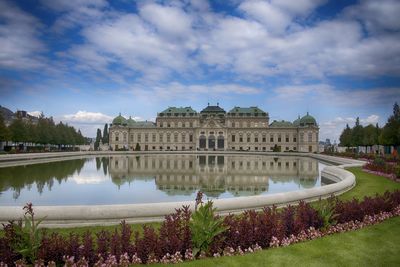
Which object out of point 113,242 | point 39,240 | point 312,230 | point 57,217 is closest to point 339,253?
point 312,230

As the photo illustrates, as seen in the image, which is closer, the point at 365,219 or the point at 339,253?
the point at 339,253

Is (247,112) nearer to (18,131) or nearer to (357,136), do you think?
(357,136)

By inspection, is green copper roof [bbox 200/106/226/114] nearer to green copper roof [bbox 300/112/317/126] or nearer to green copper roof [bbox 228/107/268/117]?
green copper roof [bbox 228/107/268/117]

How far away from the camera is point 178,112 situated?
362ft

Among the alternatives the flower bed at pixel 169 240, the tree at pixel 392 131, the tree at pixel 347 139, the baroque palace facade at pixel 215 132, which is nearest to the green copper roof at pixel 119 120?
the baroque palace facade at pixel 215 132

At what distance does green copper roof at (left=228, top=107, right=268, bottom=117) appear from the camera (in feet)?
355

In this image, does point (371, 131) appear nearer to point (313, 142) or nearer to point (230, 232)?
point (313, 142)

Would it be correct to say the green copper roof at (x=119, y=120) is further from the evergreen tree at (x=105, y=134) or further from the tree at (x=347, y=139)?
the tree at (x=347, y=139)

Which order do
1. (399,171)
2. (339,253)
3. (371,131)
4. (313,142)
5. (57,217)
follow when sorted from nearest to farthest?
(339,253) → (57,217) → (399,171) → (371,131) → (313,142)

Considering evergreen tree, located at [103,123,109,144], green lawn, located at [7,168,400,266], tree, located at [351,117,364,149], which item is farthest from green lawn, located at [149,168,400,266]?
Result: evergreen tree, located at [103,123,109,144]

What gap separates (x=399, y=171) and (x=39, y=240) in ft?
68.7

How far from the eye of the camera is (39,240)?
6570 mm

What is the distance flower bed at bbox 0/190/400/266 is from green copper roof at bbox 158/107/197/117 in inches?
3977

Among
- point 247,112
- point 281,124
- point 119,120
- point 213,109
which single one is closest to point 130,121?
point 119,120
